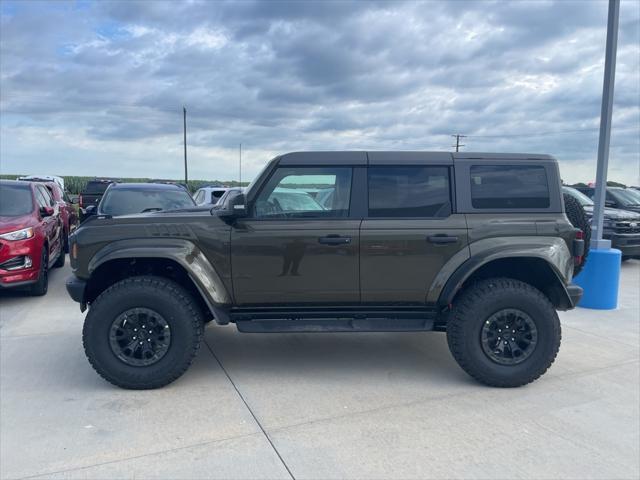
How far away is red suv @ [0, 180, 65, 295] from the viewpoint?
23.1 ft

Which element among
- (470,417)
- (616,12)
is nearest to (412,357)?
(470,417)

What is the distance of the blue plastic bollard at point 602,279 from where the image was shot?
729 cm

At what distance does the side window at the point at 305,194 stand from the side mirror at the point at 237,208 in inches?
5.8

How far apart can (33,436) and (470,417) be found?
9.88ft

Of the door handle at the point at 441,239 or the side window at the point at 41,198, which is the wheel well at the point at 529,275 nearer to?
the door handle at the point at 441,239

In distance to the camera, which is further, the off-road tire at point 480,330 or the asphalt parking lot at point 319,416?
the off-road tire at point 480,330

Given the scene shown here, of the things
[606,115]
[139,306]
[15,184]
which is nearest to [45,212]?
[15,184]

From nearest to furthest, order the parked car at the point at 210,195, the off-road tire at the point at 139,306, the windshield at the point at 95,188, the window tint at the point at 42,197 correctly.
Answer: the off-road tire at the point at 139,306 < the window tint at the point at 42,197 < the parked car at the point at 210,195 < the windshield at the point at 95,188

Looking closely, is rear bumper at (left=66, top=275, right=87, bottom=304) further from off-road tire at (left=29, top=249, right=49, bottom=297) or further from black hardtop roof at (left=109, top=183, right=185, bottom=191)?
black hardtop roof at (left=109, top=183, right=185, bottom=191)

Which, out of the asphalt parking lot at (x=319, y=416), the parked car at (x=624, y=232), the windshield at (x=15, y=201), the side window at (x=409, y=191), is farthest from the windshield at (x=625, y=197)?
the windshield at (x=15, y=201)

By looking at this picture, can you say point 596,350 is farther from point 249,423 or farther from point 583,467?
point 249,423

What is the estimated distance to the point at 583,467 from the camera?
3.21 m

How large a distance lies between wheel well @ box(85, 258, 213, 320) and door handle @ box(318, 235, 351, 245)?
1174mm

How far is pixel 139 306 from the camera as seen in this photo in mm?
4312
